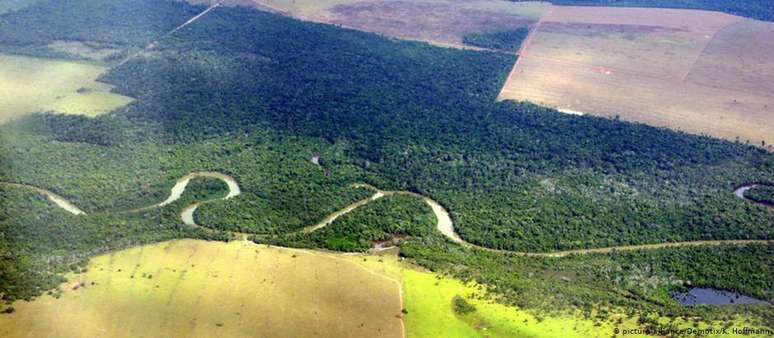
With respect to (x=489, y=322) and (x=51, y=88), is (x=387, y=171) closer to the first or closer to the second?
(x=489, y=322)

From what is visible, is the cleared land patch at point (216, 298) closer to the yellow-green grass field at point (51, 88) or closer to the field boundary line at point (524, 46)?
the yellow-green grass field at point (51, 88)

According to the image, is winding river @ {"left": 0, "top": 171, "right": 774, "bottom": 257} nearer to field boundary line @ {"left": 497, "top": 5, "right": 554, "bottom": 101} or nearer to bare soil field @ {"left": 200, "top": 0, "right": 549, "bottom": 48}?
field boundary line @ {"left": 497, "top": 5, "right": 554, "bottom": 101}

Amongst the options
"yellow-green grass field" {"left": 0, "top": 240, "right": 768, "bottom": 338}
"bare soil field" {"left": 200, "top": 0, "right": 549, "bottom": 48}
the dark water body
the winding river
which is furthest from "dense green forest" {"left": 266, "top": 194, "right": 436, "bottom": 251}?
"bare soil field" {"left": 200, "top": 0, "right": 549, "bottom": 48}

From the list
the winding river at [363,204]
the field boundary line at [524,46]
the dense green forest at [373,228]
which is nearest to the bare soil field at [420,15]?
the field boundary line at [524,46]

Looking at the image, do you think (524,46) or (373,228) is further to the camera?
(524,46)

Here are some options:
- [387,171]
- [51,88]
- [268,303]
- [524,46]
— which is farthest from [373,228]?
[524,46]
